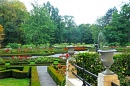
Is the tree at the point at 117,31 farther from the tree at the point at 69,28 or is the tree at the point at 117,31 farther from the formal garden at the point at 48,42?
the tree at the point at 69,28

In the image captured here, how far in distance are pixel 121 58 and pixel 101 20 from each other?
165ft

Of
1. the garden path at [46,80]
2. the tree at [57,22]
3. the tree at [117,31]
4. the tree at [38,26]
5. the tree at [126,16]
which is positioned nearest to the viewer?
the garden path at [46,80]

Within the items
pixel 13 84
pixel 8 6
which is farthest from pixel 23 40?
pixel 13 84

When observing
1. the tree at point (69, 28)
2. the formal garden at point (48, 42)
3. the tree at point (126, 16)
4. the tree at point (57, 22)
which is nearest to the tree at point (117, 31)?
the formal garden at point (48, 42)

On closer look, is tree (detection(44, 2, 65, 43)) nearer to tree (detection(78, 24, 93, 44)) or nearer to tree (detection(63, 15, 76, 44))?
tree (detection(63, 15, 76, 44))

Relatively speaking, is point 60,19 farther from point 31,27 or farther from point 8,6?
point 31,27

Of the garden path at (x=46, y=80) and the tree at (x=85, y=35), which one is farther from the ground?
the tree at (x=85, y=35)

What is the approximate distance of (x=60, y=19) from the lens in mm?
55625

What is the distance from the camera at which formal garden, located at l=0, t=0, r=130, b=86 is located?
377 inches

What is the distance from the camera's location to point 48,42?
138 ft

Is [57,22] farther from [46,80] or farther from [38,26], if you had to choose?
[46,80]

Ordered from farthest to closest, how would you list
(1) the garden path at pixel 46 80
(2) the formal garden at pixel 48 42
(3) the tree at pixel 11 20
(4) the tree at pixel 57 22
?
(4) the tree at pixel 57 22 → (3) the tree at pixel 11 20 → (1) the garden path at pixel 46 80 → (2) the formal garden at pixel 48 42

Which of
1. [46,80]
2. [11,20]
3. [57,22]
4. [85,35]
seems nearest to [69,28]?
[85,35]

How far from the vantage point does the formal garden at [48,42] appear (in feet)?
31.4
